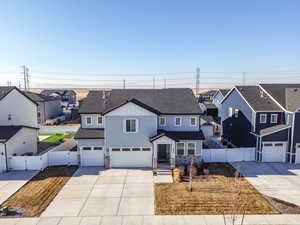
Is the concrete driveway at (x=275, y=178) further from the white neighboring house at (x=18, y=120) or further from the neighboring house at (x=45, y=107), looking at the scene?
the neighboring house at (x=45, y=107)

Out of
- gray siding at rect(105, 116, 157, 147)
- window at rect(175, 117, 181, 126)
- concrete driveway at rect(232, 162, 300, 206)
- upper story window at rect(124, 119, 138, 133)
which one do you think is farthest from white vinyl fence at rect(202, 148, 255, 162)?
upper story window at rect(124, 119, 138, 133)

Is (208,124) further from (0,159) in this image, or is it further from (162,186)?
(0,159)

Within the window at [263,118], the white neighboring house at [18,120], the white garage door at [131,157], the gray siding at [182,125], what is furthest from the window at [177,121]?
the white neighboring house at [18,120]

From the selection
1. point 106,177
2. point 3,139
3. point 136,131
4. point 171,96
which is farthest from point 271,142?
point 3,139

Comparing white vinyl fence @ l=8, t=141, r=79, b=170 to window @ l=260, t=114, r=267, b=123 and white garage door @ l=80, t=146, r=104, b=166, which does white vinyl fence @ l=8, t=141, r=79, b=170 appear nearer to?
white garage door @ l=80, t=146, r=104, b=166

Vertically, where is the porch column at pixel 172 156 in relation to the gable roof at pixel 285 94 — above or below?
below

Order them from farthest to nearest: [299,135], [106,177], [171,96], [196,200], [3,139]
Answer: [171,96]
[299,135]
[3,139]
[106,177]
[196,200]
